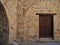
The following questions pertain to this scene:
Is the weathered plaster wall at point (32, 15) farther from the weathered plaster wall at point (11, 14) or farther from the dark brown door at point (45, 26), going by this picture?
the weathered plaster wall at point (11, 14)

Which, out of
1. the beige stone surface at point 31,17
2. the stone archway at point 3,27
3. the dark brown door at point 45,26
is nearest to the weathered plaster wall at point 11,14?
the stone archway at point 3,27

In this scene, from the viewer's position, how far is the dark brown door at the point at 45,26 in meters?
5.28

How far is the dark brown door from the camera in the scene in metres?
5.28

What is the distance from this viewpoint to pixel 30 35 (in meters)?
5.14

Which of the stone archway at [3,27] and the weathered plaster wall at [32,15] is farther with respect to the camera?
the weathered plaster wall at [32,15]

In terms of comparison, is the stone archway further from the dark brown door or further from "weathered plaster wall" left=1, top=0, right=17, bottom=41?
the dark brown door

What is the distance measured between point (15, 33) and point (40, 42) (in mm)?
775

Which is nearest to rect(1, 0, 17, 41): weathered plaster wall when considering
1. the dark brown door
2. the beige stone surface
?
the beige stone surface

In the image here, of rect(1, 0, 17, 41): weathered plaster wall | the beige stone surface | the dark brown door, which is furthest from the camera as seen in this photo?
the dark brown door

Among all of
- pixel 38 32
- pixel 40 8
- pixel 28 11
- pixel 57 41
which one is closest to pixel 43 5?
pixel 40 8

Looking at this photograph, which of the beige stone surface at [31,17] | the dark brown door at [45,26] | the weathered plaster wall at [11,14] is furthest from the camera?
the dark brown door at [45,26]

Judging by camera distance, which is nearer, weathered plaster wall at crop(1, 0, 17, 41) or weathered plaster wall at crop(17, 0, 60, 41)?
weathered plaster wall at crop(1, 0, 17, 41)

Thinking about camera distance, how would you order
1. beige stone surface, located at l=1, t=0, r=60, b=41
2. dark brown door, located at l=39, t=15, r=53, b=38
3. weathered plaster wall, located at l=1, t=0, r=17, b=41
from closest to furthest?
1. weathered plaster wall, located at l=1, t=0, r=17, b=41
2. beige stone surface, located at l=1, t=0, r=60, b=41
3. dark brown door, located at l=39, t=15, r=53, b=38

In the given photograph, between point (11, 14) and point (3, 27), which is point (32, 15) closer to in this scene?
point (11, 14)
